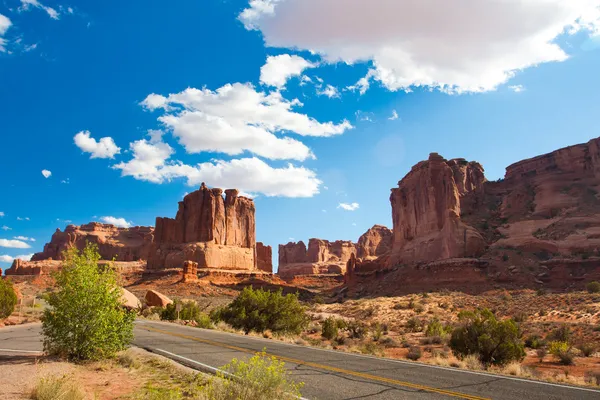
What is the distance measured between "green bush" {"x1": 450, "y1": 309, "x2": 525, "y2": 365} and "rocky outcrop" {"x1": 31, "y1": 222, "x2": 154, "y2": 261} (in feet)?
409

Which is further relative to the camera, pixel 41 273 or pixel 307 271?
pixel 307 271

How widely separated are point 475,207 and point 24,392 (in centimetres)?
8126

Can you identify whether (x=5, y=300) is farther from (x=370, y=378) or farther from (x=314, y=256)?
(x=314, y=256)

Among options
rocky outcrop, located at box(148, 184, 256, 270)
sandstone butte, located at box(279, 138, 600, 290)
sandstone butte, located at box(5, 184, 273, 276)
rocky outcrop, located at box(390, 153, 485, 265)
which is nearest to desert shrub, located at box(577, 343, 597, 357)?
sandstone butte, located at box(279, 138, 600, 290)

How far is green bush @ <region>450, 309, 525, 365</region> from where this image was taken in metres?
14.4

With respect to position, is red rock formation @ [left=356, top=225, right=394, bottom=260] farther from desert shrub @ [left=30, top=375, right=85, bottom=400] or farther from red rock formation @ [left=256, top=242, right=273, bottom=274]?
desert shrub @ [left=30, top=375, right=85, bottom=400]

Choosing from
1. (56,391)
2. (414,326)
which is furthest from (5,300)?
(414,326)

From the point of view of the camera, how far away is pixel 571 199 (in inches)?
2623

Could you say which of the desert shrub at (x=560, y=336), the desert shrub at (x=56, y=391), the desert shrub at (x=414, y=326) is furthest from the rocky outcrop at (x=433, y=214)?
the desert shrub at (x=56, y=391)

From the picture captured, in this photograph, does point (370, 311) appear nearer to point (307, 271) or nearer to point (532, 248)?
point (532, 248)

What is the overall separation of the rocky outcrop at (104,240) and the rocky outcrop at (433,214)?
276 feet

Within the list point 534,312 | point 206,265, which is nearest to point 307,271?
point 206,265

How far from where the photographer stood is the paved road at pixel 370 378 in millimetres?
7707

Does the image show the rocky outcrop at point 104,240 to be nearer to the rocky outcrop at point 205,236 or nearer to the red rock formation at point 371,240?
the rocky outcrop at point 205,236
